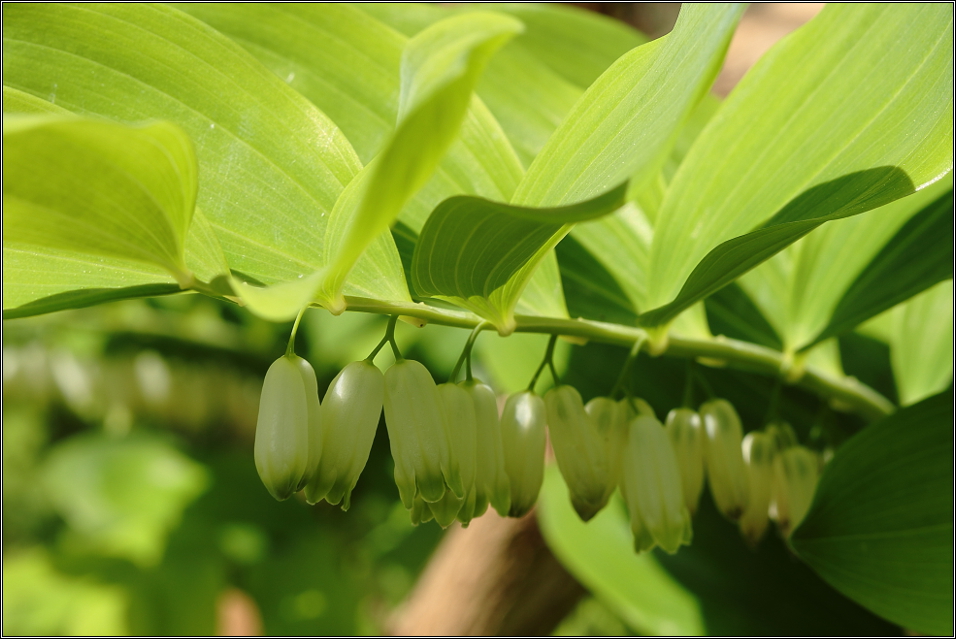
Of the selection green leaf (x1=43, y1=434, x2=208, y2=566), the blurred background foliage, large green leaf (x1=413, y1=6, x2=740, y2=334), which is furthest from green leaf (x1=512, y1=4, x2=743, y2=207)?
green leaf (x1=43, y1=434, x2=208, y2=566)

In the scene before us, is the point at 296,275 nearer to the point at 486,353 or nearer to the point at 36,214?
the point at 36,214

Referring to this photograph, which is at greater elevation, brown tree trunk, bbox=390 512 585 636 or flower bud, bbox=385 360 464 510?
flower bud, bbox=385 360 464 510

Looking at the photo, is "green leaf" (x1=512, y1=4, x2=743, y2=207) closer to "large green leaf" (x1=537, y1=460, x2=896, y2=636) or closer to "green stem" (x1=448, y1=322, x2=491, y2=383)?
"green stem" (x1=448, y1=322, x2=491, y2=383)

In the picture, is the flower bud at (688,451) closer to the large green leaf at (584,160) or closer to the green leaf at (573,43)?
the large green leaf at (584,160)

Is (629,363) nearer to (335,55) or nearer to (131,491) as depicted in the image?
(335,55)

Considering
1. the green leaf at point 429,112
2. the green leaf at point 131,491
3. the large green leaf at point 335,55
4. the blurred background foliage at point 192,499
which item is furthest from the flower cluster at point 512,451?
the green leaf at point 131,491
